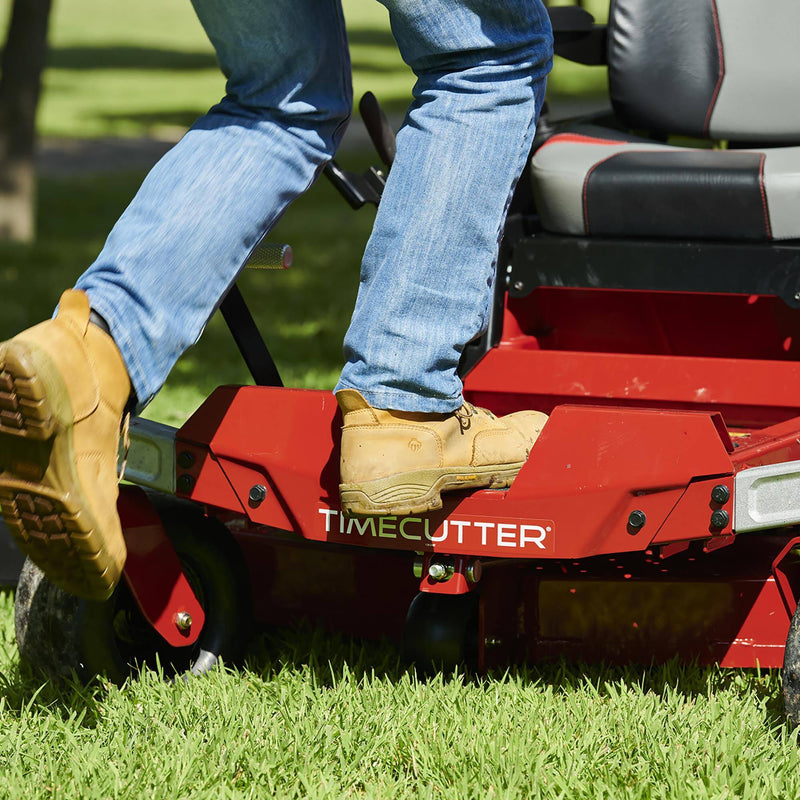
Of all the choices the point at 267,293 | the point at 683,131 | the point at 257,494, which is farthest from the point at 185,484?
the point at 267,293

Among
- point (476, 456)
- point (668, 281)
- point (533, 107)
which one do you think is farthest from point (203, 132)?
point (668, 281)

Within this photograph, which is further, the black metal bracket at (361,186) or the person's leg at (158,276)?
the black metal bracket at (361,186)

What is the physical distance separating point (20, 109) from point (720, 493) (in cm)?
838

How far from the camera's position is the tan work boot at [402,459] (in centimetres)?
191

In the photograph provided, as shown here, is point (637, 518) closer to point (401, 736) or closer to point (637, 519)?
point (637, 519)

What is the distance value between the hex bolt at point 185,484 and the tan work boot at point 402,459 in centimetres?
35

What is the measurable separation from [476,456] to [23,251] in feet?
23.8

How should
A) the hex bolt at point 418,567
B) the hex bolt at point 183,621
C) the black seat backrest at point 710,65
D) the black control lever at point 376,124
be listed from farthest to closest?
the black seat backrest at point 710,65, the black control lever at point 376,124, the hex bolt at point 183,621, the hex bolt at point 418,567

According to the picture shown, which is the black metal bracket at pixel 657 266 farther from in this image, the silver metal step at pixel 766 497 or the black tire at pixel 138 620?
the black tire at pixel 138 620

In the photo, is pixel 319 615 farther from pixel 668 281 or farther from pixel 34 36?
pixel 34 36

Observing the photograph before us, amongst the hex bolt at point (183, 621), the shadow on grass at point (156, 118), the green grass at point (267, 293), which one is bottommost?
the shadow on grass at point (156, 118)

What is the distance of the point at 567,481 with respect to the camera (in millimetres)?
1972

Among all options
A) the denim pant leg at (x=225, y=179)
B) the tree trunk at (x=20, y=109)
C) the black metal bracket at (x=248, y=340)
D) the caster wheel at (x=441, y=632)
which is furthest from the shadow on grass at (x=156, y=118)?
the caster wheel at (x=441, y=632)

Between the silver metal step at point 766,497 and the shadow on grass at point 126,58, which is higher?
the silver metal step at point 766,497
